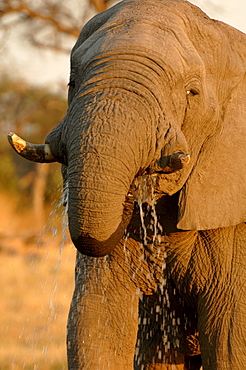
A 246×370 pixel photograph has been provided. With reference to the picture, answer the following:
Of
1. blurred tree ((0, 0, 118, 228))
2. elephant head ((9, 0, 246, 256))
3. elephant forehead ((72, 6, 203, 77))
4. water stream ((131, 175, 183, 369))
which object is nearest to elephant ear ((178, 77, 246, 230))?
elephant head ((9, 0, 246, 256))

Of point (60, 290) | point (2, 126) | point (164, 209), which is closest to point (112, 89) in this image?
point (164, 209)

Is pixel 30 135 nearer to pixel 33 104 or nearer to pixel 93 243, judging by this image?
pixel 33 104

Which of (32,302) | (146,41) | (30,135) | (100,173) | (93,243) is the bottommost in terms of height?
(93,243)

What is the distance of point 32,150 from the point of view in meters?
2.62

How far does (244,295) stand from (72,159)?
88cm

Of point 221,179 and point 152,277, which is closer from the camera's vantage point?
point 221,179

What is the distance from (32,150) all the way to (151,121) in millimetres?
427

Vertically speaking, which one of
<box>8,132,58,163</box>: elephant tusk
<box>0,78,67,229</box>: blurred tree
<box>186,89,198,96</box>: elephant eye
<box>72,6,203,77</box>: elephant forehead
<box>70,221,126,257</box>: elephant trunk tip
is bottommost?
<box>70,221,126,257</box>: elephant trunk tip

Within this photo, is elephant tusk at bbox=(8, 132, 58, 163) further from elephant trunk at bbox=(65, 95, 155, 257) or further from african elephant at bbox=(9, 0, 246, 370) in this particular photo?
elephant trunk at bbox=(65, 95, 155, 257)

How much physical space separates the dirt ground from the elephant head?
0.47 meters

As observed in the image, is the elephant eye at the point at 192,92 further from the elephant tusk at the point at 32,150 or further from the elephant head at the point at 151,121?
the elephant tusk at the point at 32,150

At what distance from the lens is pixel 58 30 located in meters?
11.0

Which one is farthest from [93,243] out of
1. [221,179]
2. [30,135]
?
[30,135]

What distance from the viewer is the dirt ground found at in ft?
15.5
